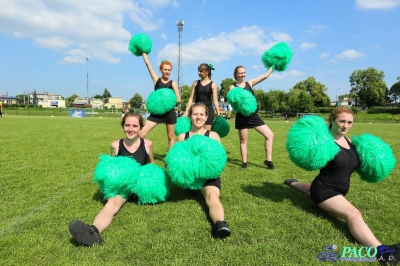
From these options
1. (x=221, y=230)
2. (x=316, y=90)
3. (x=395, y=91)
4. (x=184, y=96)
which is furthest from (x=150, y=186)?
(x=395, y=91)

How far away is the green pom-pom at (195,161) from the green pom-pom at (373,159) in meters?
1.73

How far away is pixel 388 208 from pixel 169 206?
299cm

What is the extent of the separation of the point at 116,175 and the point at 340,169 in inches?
109

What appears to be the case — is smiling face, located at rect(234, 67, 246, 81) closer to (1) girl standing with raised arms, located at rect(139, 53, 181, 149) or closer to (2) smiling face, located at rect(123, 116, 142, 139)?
(1) girl standing with raised arms, located at rect(139, 53, 181, 149)

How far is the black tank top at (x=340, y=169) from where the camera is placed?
11.1ft

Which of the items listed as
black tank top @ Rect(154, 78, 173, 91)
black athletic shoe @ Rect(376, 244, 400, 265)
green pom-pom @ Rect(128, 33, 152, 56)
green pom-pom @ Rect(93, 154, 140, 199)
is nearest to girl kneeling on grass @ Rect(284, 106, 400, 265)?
black athletic shoe @ Rect(376, 244, 400, 265)

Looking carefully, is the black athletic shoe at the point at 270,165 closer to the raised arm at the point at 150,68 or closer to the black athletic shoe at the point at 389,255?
the raised arm at the point at 150,68

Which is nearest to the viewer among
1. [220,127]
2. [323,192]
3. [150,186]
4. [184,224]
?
[184,224]

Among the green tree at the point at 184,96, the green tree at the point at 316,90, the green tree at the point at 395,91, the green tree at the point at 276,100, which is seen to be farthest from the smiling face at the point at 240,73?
the green tree at the point at 395,91

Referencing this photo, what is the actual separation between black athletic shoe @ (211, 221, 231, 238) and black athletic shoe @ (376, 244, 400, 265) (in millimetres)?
1339

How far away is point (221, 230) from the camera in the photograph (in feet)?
8.98

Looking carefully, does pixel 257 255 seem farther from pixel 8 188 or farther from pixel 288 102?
pixel 288 102

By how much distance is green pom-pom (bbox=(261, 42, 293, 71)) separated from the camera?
6191 mm

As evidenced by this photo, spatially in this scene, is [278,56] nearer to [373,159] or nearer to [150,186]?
[373,159]
